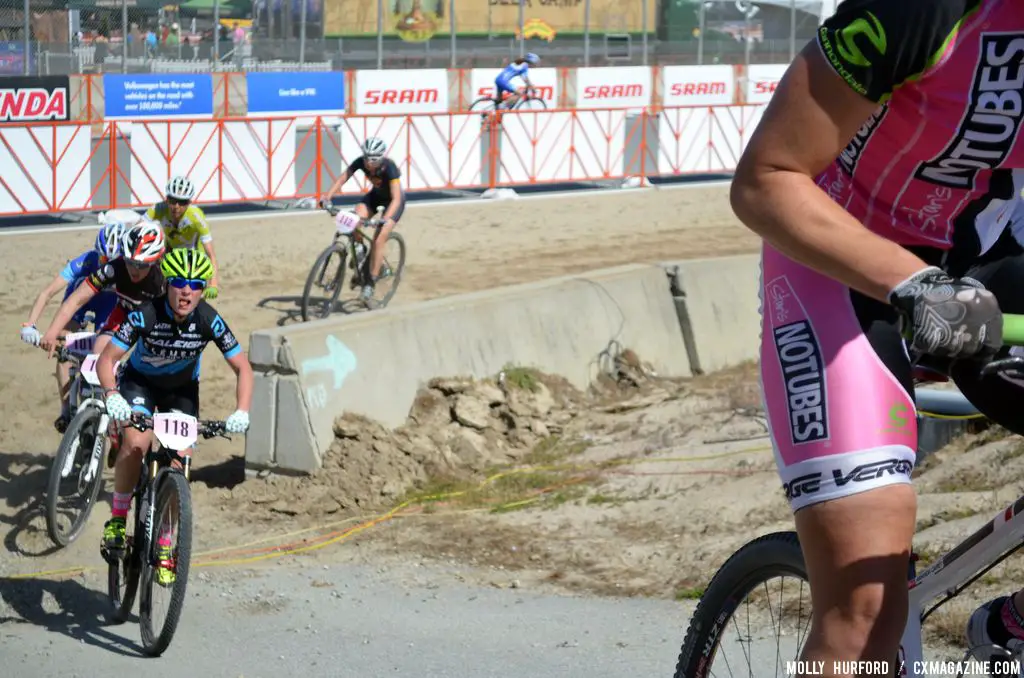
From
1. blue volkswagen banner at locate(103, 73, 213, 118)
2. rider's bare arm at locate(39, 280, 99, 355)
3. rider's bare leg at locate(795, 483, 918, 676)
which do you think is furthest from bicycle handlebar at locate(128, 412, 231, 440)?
blue volkswagen banner at locate(103, 73, 213, 118)

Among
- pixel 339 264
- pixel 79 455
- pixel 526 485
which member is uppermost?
pixel 339 264

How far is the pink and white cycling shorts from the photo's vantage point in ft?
9.29

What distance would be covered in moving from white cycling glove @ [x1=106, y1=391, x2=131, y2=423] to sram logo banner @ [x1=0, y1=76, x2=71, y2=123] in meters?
15.4

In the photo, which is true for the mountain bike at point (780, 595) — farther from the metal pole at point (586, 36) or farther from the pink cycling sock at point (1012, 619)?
the metal pole at point (586, 36)

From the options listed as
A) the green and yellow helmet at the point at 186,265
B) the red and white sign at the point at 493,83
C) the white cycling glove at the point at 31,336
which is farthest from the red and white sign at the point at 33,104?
the green and yellow helmet at the point at 186,265

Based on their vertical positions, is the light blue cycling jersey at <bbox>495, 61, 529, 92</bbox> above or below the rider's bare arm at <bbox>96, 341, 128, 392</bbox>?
above

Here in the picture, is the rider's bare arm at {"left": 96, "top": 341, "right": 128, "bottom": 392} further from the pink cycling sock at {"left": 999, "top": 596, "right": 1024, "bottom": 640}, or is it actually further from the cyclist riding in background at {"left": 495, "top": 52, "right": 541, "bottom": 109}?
the cyclist riding in background at {"left": 495, "top": 52, "right": 541, "bottom": 109}

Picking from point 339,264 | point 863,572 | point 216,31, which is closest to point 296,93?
point 216,31

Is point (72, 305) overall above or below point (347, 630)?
above

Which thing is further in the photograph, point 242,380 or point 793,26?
point 793,26

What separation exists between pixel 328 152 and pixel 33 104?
466 centimetres

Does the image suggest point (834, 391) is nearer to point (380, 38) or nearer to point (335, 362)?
point (335, 362)

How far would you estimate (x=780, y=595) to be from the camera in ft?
11.7

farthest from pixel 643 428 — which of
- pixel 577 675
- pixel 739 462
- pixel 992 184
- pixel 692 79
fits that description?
pixel 692 79
